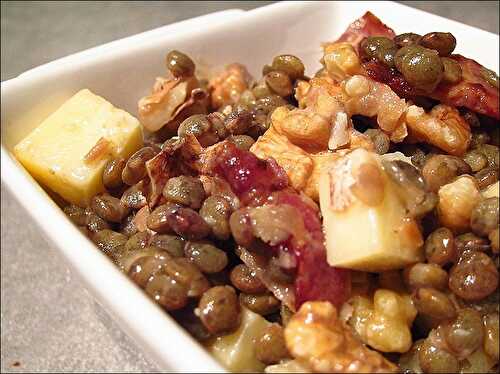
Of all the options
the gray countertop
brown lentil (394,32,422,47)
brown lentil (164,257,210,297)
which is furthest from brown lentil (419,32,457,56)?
the gray countertop

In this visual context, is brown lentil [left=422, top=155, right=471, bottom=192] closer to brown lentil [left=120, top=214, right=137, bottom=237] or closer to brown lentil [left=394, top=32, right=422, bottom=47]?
brown lentil [left=394, top=32, right=422, bottom=47]

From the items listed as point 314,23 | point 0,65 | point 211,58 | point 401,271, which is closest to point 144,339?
point 401,271

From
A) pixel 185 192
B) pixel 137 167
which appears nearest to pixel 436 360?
pixel 185 192

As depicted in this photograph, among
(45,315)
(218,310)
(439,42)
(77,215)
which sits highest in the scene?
(439,42)

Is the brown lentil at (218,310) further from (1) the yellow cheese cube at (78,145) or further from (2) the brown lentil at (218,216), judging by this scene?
(1) the yellow cheese cube at (78,145)

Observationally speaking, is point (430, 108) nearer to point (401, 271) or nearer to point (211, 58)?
point (401, 271)

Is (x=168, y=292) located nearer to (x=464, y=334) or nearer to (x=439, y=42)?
(x=464, y=334)

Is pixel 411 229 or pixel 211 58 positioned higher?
pixel 411 229
